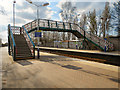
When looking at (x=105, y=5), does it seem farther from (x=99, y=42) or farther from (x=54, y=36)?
(x=54, y=36)

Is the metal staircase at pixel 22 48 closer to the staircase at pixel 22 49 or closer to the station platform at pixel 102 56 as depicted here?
the staircase at pixel 22 49

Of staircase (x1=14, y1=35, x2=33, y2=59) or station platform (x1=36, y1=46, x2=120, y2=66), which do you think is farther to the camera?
staircase (x1=14, y1=35, x2=33, y2=59)

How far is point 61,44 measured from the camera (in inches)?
1339

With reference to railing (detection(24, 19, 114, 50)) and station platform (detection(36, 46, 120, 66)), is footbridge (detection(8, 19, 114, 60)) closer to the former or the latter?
railing (detection(24, 19, 114, 50))

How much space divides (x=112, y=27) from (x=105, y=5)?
48.4 feet

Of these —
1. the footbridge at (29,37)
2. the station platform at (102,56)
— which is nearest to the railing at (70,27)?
the footbridge at (29,37)

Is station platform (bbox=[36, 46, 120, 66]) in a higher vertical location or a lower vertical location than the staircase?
lower

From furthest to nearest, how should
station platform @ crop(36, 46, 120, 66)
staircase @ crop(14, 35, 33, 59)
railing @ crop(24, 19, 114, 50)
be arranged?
1. railing @ crop(24, 19, 114, 50)
2. staircase @ crop(14, 35, 33, 59)
3. station platform @ crop(36, 46, 120, 66)

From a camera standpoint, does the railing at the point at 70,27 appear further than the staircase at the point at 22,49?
Yes

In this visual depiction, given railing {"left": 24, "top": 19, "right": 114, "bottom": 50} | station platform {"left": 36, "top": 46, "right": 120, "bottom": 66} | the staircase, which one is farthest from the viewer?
railing {"left": 24, "top": 19, "right": 114, "bottom": 50}

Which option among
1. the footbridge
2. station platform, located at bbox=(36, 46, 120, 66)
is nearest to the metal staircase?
the footbridge

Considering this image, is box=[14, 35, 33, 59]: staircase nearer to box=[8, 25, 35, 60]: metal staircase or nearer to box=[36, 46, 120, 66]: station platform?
box=[8, 25, 35, 60]: metal staircase

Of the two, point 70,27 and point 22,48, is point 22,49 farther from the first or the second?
point 70,27

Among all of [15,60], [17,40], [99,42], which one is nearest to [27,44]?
[17,40]
